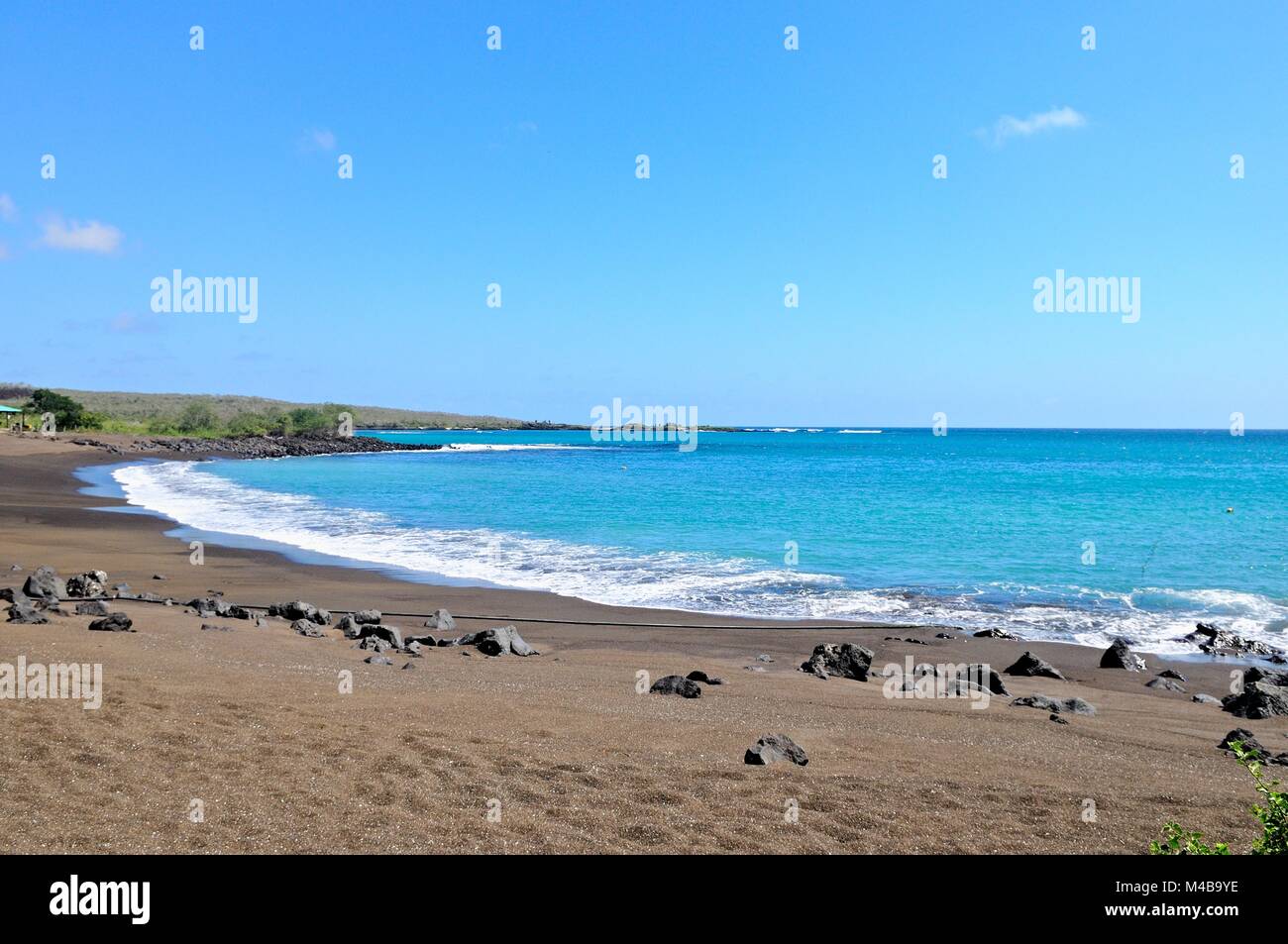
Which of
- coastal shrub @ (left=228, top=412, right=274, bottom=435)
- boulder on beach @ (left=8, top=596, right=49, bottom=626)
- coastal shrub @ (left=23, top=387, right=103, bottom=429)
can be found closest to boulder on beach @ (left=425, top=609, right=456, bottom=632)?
boulder on beach @ (left=8, top=596, right=49, bottom=626)

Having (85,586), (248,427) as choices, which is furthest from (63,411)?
(85,586)

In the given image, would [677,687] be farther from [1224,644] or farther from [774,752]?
[1224,644]

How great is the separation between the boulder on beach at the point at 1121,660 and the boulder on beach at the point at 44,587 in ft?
55.0

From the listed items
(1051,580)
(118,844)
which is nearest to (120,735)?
(118,844)

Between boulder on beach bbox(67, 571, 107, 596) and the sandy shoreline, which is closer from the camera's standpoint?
the sandy shoreline

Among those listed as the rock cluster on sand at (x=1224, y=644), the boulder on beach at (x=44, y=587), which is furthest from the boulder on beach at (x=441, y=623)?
the rock cluster on sand at (x=1224, y=644)

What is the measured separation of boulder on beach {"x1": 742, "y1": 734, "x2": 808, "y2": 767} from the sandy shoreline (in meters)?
0.17

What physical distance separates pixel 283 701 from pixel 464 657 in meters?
3.56

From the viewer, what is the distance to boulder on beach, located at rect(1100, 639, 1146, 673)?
12.4m

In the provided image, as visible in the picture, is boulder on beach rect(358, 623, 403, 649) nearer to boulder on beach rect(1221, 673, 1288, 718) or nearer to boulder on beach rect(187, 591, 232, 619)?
boulder on beach rect(187, 591, 232, 619)

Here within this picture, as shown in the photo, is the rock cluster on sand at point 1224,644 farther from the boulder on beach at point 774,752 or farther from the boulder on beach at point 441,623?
the boulder on beach at point 441,623

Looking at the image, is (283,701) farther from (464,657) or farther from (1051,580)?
(1051,580)
